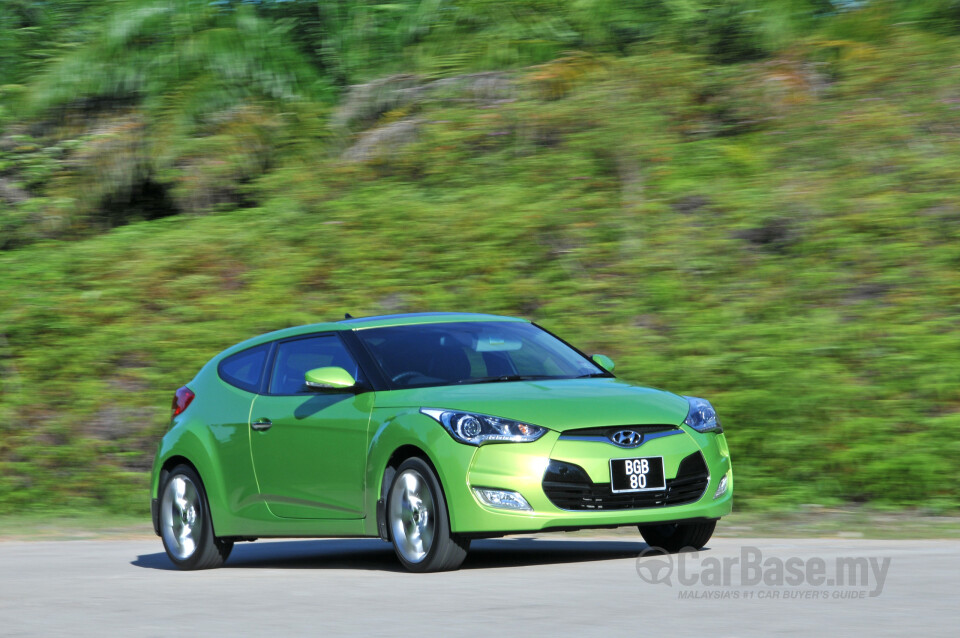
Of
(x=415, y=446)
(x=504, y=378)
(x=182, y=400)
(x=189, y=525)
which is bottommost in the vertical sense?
(x=189, y=525)

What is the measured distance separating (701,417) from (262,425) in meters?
2.82

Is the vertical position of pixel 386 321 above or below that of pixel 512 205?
above

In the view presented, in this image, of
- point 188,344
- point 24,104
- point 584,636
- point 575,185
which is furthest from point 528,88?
point 584,636

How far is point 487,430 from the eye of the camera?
8266 mm

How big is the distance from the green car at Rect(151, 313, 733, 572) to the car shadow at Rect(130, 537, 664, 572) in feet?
1.12

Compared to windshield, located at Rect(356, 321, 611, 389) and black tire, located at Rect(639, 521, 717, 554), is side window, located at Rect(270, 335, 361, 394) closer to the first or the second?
windshield, located at Rect(356, 321, 611, 389)

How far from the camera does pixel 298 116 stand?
22.5 meters

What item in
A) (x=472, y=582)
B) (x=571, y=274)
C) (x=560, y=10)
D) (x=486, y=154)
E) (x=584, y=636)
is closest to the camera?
(x=584, y=636)

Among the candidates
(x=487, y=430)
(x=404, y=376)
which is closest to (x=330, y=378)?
(x=404, y=376)

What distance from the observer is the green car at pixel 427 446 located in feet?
27.0

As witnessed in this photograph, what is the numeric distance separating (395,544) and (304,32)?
16.5 metres

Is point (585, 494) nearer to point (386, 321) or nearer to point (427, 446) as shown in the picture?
point (427, 446)

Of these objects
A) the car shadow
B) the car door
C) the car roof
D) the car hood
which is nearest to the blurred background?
the car shadow

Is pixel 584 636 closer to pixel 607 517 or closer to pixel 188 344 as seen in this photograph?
pixel 607 517
